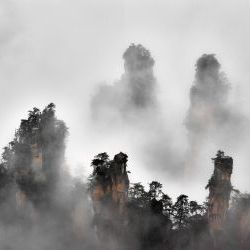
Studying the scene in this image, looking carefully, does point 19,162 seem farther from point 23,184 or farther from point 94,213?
point 94,213

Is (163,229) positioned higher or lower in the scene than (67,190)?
lower

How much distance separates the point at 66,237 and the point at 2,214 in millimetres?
24232

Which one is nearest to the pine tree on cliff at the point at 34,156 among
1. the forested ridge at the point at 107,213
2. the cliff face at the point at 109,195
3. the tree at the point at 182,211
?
the forested ridge at the point at 107,213

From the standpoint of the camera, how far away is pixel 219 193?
161875 millimetres

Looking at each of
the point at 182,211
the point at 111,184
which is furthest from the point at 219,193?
the point at 111,184

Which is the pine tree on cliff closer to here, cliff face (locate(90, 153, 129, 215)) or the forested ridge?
the forested ridge

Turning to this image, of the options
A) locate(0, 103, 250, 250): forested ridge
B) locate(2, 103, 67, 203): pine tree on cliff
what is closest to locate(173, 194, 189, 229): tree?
locate(0, 103, 250, 250): forested ridge

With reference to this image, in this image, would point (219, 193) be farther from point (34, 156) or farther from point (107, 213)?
point (34, 156)

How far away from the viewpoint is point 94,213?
17250cm

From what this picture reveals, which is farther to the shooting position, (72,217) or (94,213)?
(72,217)

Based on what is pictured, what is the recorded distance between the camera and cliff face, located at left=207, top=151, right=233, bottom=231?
161 metres

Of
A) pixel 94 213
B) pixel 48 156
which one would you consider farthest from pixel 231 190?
pixel 48 156

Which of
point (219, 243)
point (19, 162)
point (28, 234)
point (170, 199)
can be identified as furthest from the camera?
point (19, 162)

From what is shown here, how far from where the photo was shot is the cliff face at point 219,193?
161375mm
